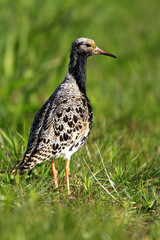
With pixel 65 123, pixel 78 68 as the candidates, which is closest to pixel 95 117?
pixel 78 68

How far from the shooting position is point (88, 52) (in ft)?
16.4

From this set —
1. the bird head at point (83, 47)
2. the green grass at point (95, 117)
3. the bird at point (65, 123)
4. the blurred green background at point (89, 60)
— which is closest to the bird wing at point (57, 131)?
the bird at point (65, 123)

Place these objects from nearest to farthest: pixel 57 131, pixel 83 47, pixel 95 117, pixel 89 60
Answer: pixel 57 131
pixel 83 47
pixel 95 117
pixel 89 60

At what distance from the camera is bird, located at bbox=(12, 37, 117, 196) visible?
4.46m

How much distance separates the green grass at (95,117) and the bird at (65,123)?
0.23m

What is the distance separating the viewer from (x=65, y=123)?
462 centimetres

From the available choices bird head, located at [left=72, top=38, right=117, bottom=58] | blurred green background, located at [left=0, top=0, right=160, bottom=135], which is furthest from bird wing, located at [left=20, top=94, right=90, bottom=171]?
blurred green background, located at [left=0, top=0, right=160, bottom=135]

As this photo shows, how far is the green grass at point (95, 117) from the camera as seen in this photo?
365cm

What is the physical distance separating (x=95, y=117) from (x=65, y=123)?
2.36m

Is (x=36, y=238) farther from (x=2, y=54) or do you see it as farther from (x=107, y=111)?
(x=2, y=54)

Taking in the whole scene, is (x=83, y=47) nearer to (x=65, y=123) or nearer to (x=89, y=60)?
(x=65, y=123)

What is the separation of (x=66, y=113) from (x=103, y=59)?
620cm

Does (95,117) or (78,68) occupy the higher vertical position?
(78,68)

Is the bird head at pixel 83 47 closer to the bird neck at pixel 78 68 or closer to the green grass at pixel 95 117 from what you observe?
the bird neck at pixel 78 68
